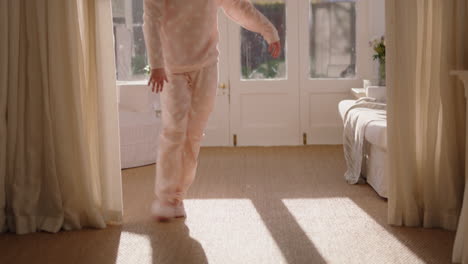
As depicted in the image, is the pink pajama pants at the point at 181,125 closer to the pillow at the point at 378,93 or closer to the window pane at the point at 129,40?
the pillow at the point at 378,93

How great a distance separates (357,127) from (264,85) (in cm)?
195

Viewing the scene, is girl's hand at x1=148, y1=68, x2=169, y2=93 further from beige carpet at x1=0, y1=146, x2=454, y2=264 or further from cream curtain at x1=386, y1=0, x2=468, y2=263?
cream curtain at x1=386, y1=0, x2=468, y2=263

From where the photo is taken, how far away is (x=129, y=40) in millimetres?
5594

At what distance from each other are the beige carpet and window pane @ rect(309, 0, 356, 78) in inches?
74.6

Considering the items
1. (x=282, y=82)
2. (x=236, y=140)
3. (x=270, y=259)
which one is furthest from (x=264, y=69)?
(x=270, y=259)

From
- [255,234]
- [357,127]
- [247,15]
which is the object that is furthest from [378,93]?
[255,234]

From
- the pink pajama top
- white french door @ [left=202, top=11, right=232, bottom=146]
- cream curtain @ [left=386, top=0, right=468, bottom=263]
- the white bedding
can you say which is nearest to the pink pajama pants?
the pink pajama top

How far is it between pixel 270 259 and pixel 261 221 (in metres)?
0.64

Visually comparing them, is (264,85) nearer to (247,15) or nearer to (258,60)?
(258,60)

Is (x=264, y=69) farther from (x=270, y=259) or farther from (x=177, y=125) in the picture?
(x=270, y=259)

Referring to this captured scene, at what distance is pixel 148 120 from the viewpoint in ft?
16.9

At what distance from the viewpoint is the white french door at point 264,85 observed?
6.00 m

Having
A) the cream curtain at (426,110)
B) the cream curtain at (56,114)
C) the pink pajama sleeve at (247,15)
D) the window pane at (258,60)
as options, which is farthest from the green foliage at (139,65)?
the cream curtain at (426,110)

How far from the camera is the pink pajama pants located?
318 cm
